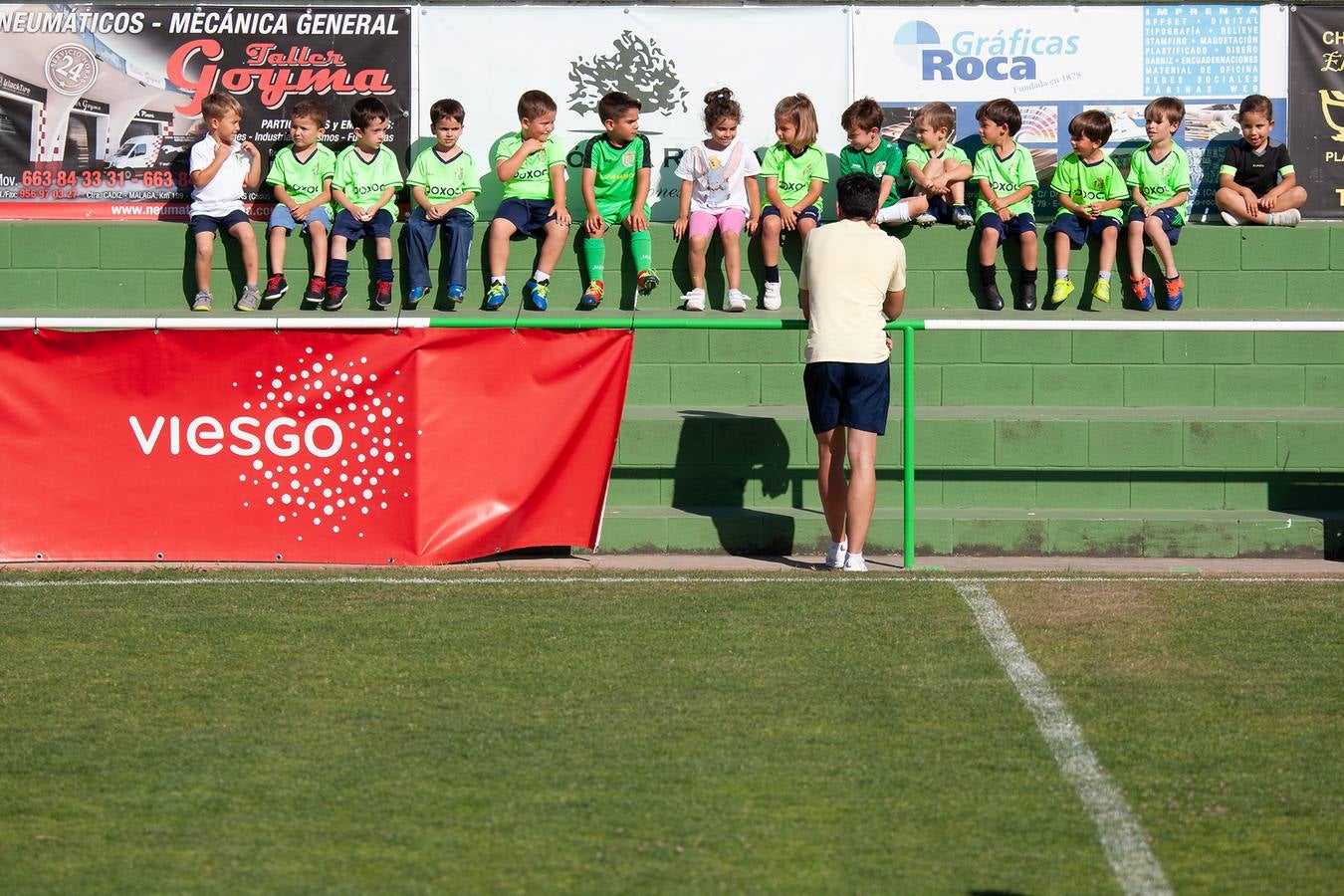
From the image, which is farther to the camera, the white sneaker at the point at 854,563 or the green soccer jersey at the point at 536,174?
the green soccer jersey at the point at 536,174

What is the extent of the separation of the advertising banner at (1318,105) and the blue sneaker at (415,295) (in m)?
6.99

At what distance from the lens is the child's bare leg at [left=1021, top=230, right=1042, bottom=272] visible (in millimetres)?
12773

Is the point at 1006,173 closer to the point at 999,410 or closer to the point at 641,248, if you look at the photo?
the point at 999,410

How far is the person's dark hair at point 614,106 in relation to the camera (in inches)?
512

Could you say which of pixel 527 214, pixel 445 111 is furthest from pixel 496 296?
pixel 445 111

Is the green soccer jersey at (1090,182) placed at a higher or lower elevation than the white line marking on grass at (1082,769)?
higher

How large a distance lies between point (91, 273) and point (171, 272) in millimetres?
619

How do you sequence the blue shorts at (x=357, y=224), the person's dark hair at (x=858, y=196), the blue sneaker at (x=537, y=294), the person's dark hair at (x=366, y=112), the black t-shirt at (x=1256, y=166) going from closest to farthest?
the person's dark hair at (x=858, y=196) < the blue sneaker at (x=537, y=294) < the blue shorts at (x=357, y=224) < the person's dark hair at (x=366, y=112) < the black t-shirt at (x=1256, y=166)

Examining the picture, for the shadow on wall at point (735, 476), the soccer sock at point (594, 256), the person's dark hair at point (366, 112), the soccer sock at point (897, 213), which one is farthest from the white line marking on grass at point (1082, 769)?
the person's dark hair at point (366, 112)

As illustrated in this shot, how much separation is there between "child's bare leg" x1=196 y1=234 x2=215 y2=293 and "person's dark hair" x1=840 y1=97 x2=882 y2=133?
15.8ft

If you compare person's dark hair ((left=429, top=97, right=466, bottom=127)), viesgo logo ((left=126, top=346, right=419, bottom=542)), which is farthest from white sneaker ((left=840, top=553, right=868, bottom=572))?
person's dark hair ((left=429, top=97, right=466, bottom=127))

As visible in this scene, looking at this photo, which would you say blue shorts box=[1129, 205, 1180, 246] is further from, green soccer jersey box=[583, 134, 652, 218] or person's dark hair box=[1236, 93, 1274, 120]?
green soccer jersey box=[583, 134, 652, 218]

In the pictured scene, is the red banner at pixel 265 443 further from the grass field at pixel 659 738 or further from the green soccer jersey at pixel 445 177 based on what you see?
the green soccer jersey at pixel 445 177

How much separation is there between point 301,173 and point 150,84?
191 cm
